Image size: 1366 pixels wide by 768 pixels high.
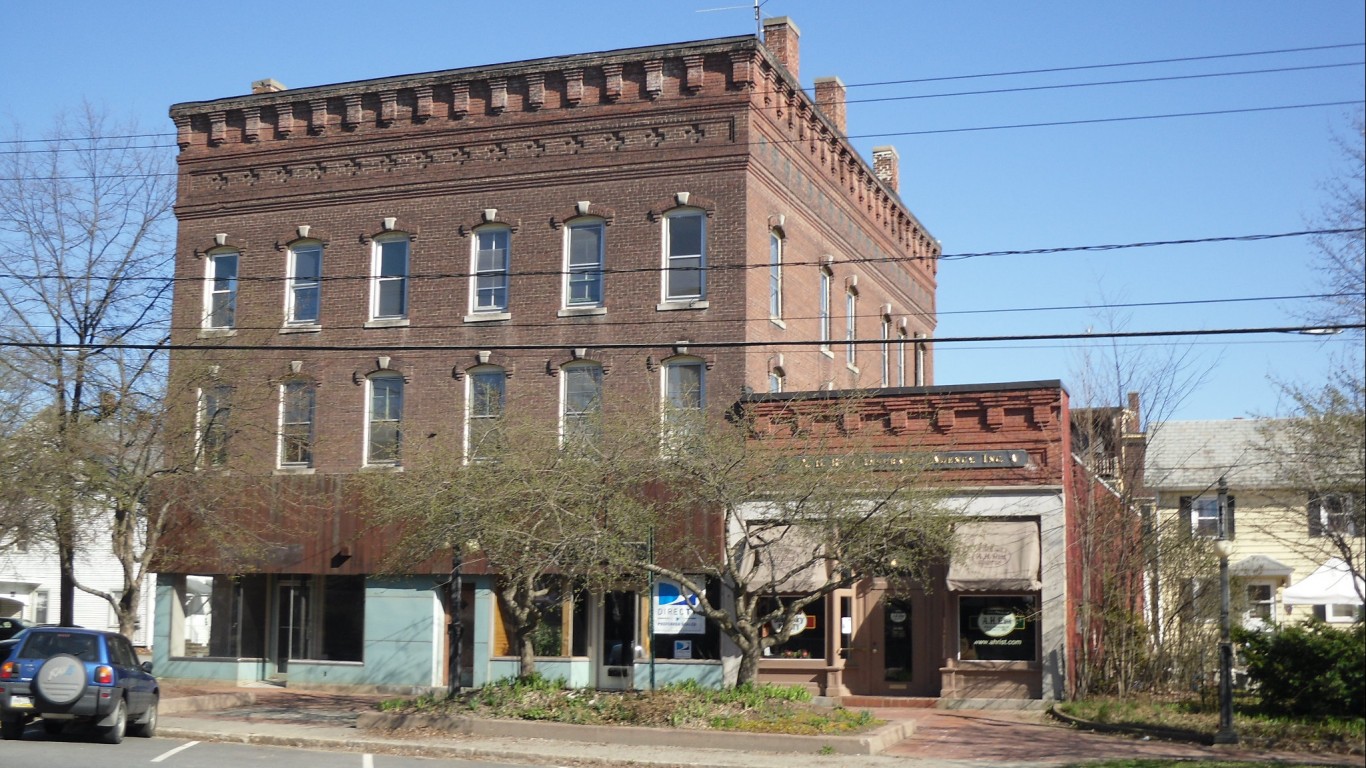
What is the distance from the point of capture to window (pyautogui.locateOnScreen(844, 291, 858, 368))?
109ft

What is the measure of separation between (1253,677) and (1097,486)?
6.91 metres

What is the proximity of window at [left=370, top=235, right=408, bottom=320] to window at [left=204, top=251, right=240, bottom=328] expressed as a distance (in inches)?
134

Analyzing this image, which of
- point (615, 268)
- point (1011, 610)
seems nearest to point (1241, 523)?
point (1011, 610)

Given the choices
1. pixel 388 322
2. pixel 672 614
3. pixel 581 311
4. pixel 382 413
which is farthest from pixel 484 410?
pixel 672 614

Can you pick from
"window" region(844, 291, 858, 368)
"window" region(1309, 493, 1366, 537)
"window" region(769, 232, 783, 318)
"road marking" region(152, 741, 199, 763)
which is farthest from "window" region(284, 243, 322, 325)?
"window" region(1309, 493, 1366, 537)

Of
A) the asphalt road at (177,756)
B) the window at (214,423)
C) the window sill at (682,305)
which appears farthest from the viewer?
the window at (214,423)

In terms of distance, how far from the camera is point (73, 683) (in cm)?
1948

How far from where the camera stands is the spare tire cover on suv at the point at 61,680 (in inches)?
763

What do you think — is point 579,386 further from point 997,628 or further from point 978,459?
point 997,628

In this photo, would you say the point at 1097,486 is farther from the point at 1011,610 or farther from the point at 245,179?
the point at 245,179

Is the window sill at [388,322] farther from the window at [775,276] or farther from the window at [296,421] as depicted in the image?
the window at [775,276]

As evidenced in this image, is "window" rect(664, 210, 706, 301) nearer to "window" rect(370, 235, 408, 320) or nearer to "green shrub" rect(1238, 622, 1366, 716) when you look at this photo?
"window" rect(370, 235, 408, 320)

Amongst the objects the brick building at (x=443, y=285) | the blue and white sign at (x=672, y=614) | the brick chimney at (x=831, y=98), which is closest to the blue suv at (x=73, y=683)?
the brick building at (x=443, y=285)

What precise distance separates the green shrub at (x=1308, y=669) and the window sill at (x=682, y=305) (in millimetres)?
11775
